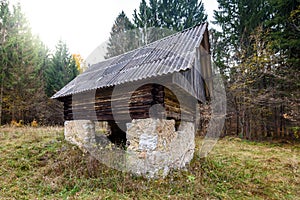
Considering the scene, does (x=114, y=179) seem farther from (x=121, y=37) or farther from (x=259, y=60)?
(x=121, y=37)

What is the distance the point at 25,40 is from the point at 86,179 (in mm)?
13836

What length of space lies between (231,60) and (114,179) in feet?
39.1

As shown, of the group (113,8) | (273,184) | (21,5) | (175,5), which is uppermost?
(113,8)

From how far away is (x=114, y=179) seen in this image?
4.29 meters

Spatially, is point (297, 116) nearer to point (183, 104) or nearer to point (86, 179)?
point (183, 104)

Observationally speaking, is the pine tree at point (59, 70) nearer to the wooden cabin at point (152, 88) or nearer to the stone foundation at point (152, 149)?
the wooden cabin at point (152, 88)

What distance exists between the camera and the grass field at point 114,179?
3963mm

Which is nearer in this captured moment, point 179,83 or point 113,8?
point 179,83

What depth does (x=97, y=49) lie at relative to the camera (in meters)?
18.9

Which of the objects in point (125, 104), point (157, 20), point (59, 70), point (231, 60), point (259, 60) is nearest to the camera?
point (125, 104)

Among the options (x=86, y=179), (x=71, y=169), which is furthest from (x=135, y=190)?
(x=71, y=169)

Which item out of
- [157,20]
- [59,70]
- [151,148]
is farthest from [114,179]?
[59,70]

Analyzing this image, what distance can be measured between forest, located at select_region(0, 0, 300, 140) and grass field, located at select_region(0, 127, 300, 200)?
5.84 metres

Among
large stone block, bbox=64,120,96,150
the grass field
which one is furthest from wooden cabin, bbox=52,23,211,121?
the grass field
